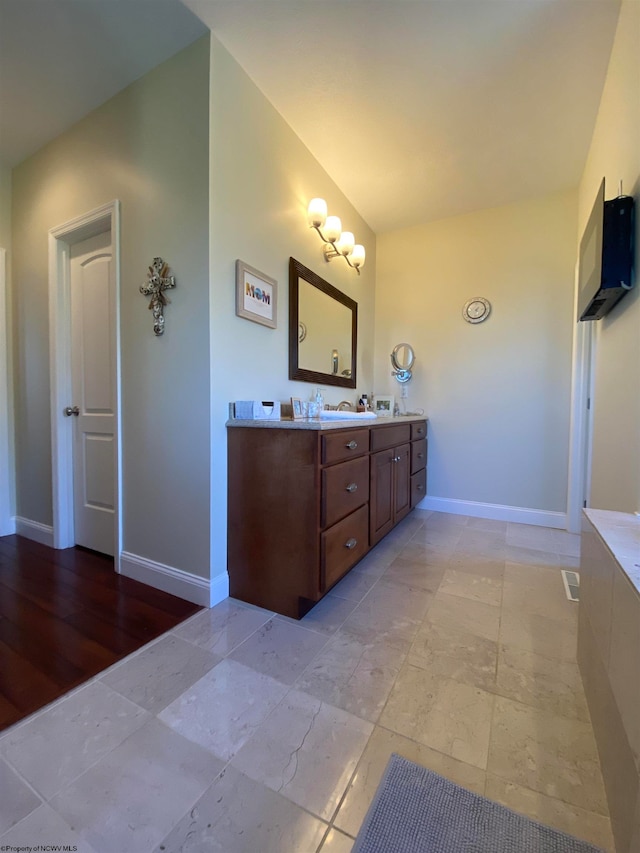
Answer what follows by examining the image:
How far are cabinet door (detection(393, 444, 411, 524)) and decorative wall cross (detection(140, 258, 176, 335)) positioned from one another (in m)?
1.57

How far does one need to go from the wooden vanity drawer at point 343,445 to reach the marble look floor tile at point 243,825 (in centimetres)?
99

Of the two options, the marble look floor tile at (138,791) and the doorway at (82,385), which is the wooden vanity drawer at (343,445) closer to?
the marble look floor tile at (138,791)

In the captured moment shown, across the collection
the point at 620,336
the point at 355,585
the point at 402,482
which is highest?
the point at 620,336

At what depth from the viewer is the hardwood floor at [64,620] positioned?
116 cm

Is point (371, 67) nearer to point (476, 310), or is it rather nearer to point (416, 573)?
point (476, 310)

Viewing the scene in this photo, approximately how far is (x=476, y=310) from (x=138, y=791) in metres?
3.32

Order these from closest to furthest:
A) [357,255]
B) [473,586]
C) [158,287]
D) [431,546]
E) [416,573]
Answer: [158,287] < [473,586] < [416,573] < [431,546] < [357,255]

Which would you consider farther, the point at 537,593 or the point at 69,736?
the point at 537,593

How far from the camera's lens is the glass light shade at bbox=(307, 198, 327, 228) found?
2156 millimetres

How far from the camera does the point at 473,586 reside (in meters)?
1.80

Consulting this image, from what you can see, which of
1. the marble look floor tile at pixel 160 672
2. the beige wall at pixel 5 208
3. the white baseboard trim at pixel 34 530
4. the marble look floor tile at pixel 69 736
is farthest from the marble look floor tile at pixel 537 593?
Answer: the beige wall at pixel 5 208

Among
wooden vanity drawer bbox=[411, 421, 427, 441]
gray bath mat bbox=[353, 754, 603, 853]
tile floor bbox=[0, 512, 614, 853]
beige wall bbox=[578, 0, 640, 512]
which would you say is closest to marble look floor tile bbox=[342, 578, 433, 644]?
tile floor bbox=[0, 512, 614, 853]

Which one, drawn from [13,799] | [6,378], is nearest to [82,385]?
[6,378]

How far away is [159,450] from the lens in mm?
1728
